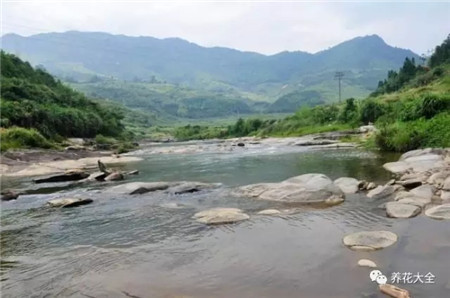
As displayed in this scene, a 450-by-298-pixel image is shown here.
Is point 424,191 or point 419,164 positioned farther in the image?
point 419,164

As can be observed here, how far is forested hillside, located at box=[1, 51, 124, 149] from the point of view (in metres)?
62.6

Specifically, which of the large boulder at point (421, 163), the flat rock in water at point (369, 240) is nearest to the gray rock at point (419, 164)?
the large boulder at point (421, 163)

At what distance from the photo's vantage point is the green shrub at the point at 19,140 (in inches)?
1964

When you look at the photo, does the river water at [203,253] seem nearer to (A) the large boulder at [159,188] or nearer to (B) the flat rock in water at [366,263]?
(B) the flat rock in water at [366,263]

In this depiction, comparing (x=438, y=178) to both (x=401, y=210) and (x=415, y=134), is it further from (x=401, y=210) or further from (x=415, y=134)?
(x=415, y=134)

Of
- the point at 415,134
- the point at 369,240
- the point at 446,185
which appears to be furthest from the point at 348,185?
the point at 415,134

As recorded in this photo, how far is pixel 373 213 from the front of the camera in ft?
49.6

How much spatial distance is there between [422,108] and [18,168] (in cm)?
3807

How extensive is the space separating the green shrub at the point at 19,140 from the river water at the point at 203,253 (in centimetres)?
3433

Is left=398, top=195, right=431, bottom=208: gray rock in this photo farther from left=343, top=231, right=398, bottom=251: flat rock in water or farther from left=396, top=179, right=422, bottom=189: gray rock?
left=343, top=231, right=398, bottom=251: flat rock in water

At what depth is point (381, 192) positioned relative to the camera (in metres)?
18.0

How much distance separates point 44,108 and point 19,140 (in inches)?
1011

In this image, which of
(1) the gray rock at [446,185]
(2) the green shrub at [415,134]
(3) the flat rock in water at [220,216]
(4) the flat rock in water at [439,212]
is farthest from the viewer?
(2) the green shrub at [415,134]

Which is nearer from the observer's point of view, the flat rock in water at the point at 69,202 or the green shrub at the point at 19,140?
the flat rock in water at the point at 69,202
